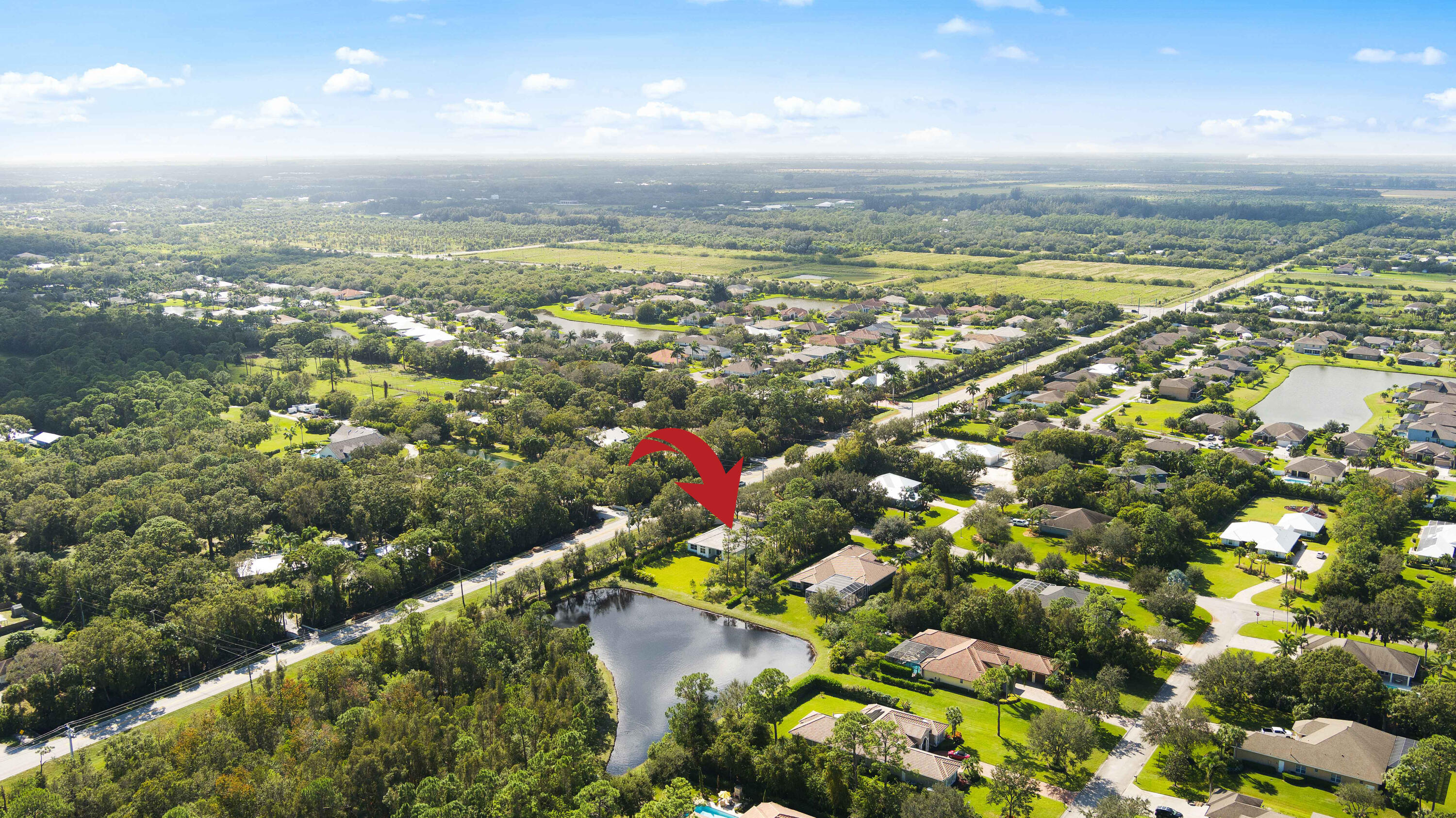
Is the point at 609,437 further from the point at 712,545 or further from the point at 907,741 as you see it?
the point at 907,741

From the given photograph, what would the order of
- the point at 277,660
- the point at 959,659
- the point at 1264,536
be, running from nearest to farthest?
the point at 959,659
the point at 277,660
the point at 1264,536

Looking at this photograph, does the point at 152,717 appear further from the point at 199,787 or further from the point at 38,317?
the point at 38,317

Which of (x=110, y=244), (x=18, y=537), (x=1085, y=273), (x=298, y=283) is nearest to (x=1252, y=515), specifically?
(x=18, y=537)

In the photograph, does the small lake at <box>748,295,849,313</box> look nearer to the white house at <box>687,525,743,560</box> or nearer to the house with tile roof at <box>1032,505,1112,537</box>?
the house with tile roof at <box>1032,505,1112,537</box>

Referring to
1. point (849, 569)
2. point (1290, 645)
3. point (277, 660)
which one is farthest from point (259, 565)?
point (1290, 645)

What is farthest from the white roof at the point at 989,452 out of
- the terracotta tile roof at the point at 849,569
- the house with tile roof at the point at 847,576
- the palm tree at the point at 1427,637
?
the palm tree at the point at 1427,637

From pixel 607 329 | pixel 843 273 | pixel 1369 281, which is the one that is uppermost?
pixel 1369 281

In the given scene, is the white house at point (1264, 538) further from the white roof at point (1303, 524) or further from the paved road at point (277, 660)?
the paved road at point (277, 660)
